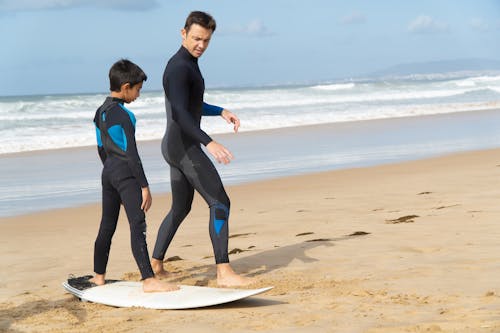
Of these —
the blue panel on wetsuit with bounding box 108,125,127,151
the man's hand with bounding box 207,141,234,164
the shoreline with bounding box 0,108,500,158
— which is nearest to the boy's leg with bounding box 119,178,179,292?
the blue panel on wetsuit with bounding box 108,125,127,151

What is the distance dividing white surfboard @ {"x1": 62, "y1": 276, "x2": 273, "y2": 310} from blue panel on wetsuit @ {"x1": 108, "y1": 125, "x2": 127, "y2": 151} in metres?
0.95

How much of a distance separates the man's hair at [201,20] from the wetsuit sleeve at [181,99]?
0.32 metres

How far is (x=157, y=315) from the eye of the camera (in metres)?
4.56

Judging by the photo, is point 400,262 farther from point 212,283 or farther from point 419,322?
point 419,322

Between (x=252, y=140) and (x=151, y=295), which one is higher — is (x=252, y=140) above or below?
below

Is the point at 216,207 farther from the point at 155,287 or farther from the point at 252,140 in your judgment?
the point at 252,140

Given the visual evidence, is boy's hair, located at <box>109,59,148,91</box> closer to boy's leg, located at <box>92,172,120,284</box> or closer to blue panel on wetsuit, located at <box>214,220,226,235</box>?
boy's leg, located at <box>92,172,120,284</box>

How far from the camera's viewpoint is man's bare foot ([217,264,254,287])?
210 inches

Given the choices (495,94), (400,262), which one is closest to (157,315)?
(400,262)

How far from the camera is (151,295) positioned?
4.90m

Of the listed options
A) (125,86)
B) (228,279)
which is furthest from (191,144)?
(228,279)

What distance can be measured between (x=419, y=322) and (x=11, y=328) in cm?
233

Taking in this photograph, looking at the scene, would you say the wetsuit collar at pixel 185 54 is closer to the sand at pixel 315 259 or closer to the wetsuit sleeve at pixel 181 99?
the wetsuit sleeve at pixel 181 99

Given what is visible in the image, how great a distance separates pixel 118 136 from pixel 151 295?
104 centimetres
